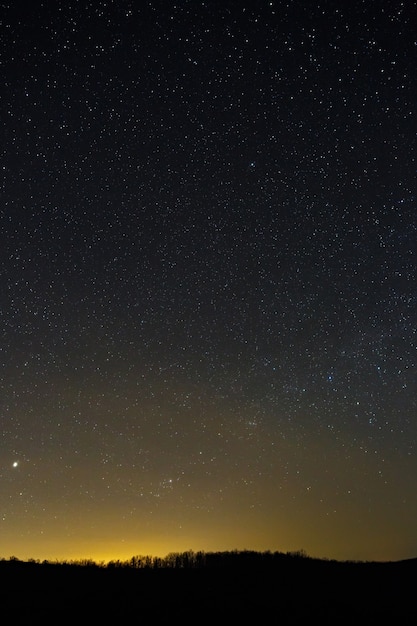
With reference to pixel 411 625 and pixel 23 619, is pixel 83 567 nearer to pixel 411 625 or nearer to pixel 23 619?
pixel 23 619

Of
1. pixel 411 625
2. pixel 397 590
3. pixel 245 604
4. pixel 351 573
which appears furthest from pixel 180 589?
pixel 351 573

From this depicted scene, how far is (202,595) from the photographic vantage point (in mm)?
12094

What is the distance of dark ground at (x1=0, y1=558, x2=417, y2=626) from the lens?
33.2 ft

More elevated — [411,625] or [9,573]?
[9,573]

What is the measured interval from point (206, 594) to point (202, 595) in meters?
0.15

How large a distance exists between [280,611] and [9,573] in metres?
7.71

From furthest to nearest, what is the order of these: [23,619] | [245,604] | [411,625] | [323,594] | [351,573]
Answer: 1. [351,573]
2. [323,594]
3. [245,604]
4. [411,625]
5. [23,619]

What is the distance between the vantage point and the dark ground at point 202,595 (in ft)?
33.2

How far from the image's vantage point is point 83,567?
16.3m

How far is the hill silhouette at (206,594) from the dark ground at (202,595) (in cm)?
2

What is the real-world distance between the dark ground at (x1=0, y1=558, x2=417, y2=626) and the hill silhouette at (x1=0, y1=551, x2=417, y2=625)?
0.02 meters

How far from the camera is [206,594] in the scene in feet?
40.0

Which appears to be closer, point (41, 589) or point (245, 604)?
point (245, 604)

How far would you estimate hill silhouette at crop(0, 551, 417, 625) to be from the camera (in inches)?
401
